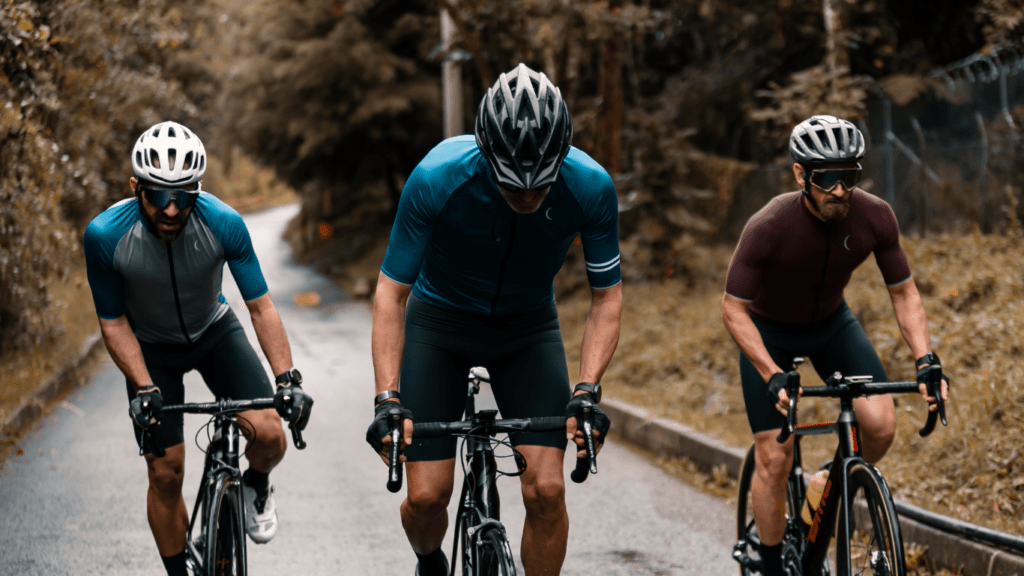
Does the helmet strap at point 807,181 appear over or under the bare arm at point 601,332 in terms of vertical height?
over

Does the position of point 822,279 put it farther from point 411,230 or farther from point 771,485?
point 411,230

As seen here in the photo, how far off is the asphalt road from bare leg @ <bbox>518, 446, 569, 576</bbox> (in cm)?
185

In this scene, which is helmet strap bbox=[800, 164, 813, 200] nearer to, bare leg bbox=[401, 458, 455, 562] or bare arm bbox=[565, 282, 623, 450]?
bare arm bbox=[565, 282, 623, 450]

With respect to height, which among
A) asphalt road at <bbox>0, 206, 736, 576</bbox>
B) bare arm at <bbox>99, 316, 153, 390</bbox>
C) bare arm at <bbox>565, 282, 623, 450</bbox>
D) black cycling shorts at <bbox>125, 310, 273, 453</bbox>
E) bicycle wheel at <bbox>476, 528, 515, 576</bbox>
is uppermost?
bare arm at <bbox>565, 282, 623, 450</bbox>

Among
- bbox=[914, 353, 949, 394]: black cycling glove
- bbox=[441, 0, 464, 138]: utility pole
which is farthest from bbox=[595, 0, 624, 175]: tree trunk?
bbox=[914, 353, 949, 394]: black cycling glove

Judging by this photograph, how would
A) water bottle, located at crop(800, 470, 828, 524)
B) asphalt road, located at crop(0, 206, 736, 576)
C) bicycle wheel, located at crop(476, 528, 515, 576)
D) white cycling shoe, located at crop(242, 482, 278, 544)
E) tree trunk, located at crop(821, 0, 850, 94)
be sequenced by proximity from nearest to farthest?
bicycle wheel, located at crop(476, 528, 515, 576) < water bottle, located at crop(800, 470, 828, 524) < white cycling shoe, located at crop(242, 482, 278, 544) < asphalt road, located at crop(0, 206, 736, 576) < tree trunk, located at crop(821, 0, 850, 94)

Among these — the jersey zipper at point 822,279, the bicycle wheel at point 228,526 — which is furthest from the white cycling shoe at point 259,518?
the jersey zipper at point 822,279

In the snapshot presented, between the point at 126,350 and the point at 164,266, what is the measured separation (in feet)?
1.28

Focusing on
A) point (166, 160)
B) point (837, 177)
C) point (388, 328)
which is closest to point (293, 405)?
point (388, 328)

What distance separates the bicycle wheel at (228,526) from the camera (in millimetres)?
4059

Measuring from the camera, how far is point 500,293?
3.71 metres

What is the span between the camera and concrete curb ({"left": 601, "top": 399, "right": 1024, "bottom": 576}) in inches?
182

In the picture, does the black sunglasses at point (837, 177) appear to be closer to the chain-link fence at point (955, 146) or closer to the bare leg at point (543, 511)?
the bare leg at point (543, 511)

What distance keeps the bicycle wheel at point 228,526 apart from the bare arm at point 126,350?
0.54m
